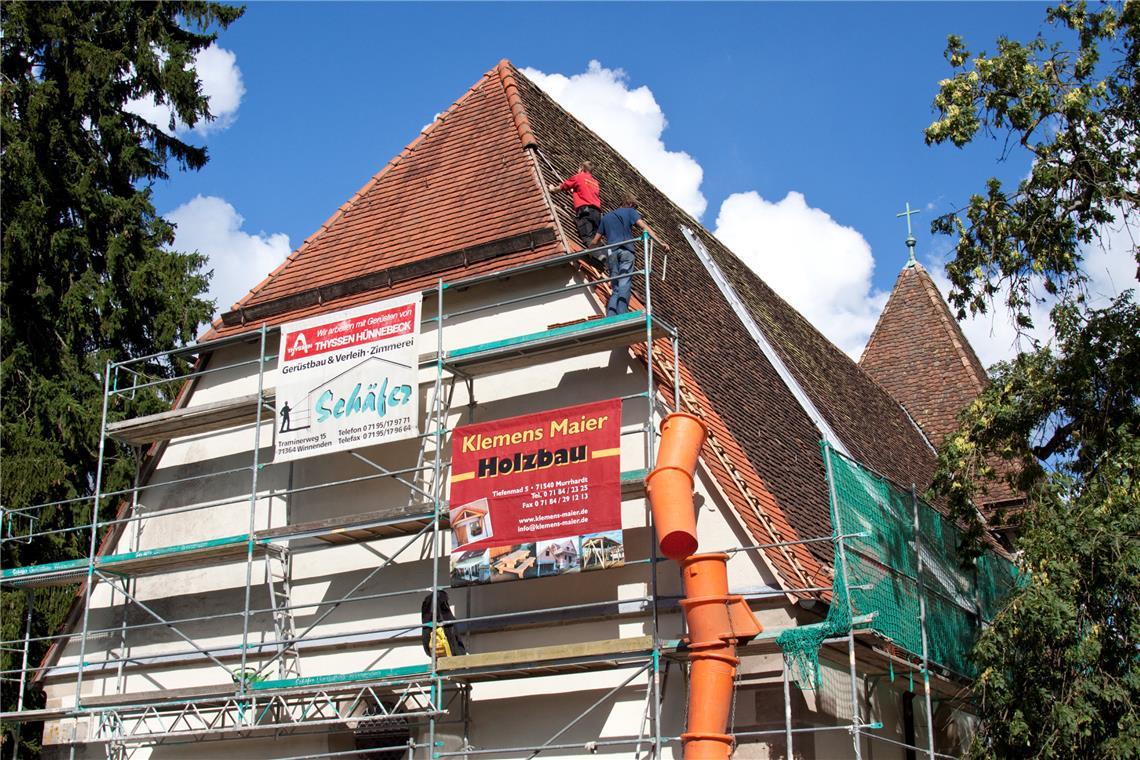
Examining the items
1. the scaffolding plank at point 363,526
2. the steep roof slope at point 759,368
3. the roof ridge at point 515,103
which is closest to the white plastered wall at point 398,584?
the scaffolding plank at point 363,526

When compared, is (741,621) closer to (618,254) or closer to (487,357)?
(487,357)

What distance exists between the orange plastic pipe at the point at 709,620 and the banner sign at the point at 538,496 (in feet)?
3.46

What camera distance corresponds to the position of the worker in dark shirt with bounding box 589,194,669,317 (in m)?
14.5

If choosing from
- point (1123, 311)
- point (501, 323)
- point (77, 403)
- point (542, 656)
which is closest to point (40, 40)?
point (77, 403)

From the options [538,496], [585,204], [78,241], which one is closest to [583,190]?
[585,204]

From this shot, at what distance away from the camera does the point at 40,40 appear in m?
24.5

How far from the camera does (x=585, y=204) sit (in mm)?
15352

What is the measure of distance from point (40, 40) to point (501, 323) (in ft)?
44.1

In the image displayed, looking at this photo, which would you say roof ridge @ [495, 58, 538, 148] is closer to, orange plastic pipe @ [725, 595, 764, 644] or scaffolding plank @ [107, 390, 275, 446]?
scaffolding plank @ [107, 390, 275, 446]

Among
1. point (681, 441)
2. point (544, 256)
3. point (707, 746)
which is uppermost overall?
point (544, 256)

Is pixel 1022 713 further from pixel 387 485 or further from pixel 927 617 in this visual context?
pixel 387 485

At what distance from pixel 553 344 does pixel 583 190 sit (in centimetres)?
209

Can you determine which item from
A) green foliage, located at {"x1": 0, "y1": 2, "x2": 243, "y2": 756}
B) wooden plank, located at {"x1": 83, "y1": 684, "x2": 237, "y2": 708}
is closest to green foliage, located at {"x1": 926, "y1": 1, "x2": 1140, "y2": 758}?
wooden plank, located at {"x1": 83, "y1": 684, "x2": 237, "y2": 708}

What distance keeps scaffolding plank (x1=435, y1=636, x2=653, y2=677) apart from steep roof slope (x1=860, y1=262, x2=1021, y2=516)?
15.0m
